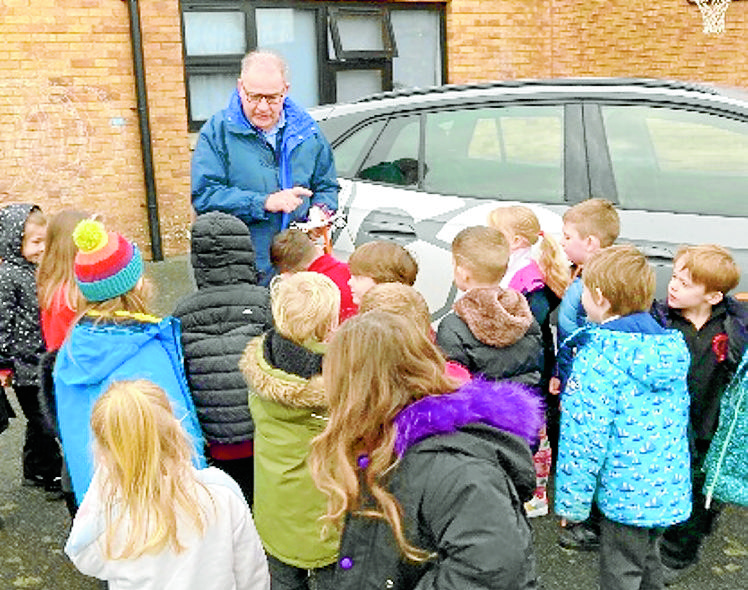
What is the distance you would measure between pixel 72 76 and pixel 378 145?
16.1 ft

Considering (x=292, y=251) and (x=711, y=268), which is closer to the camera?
(x=711, y=268)

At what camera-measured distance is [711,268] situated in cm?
319

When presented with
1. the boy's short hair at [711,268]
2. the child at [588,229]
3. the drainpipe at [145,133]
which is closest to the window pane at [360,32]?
the drainpipe at [145,133]

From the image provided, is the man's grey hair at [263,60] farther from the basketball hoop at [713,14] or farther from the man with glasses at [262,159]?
the basketball hoop at [713,14]

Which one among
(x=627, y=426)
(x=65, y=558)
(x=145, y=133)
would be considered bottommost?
(x=65, y=558)

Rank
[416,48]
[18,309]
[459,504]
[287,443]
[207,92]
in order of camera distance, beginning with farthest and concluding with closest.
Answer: [416,48], [207,92], [18,309], [287,443], [459,504]

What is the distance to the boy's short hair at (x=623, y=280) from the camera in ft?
9.55

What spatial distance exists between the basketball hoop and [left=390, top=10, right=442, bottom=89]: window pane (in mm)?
3381

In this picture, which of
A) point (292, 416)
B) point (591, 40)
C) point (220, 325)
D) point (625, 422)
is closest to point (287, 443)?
point (292, 416)

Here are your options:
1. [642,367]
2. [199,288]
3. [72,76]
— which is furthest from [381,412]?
[72,76]

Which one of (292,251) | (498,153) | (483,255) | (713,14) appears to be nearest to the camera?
(483,255)

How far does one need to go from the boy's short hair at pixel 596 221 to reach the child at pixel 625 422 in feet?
2.45

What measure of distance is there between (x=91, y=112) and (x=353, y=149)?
4.73 m

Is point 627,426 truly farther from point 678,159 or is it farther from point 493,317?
point 678,159
